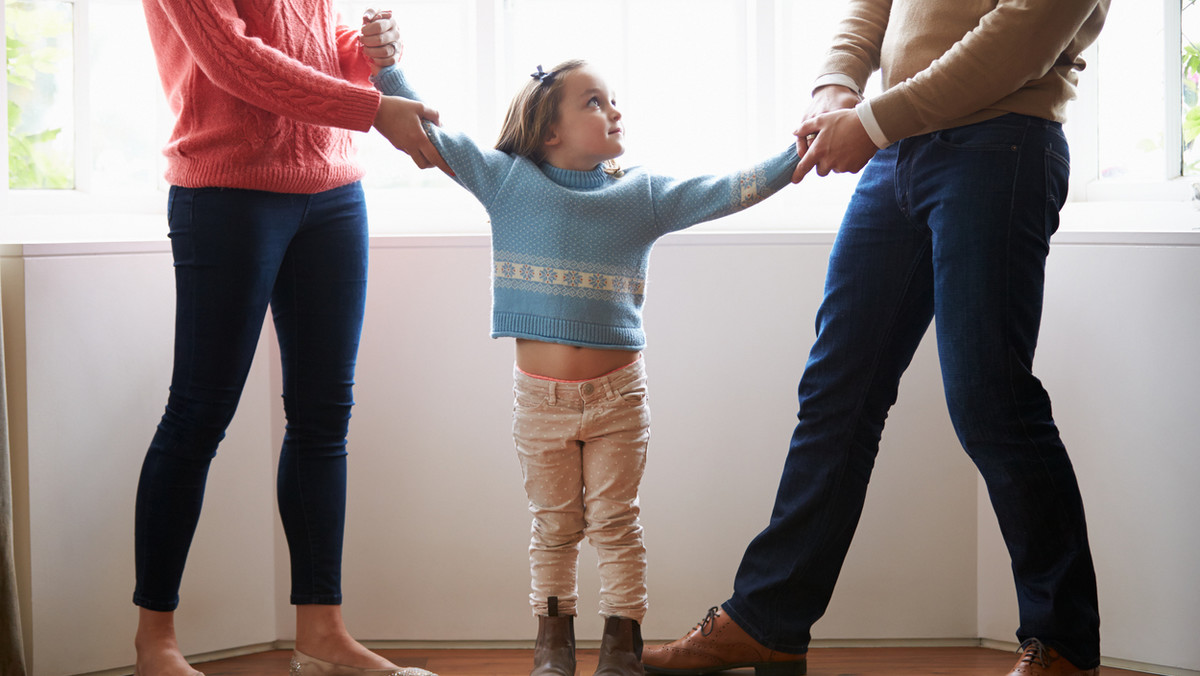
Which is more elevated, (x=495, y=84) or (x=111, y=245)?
(x=495, y=84)

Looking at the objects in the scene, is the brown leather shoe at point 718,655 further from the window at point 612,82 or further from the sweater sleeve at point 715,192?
the window at point 612,82

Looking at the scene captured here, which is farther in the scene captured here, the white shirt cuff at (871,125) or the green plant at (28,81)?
the green plant at (28,81)

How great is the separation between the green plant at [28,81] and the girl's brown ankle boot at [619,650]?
1628 mm

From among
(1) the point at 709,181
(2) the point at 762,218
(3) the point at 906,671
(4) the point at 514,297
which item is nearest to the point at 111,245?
(4) the point at 514,297

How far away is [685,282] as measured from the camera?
1918 mm

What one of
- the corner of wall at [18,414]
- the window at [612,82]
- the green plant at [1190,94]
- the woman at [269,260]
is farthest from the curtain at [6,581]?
the green plant at [1190,94]

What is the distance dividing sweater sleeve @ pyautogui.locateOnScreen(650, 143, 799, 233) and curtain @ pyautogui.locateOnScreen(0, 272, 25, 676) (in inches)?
43.8

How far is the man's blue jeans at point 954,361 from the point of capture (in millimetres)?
1366

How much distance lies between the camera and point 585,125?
1.56 meters

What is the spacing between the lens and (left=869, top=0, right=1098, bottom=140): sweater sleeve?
1.30m

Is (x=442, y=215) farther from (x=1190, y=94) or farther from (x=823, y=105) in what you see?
(x=1190, y=94)

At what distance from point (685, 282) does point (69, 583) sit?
1266 millimetres

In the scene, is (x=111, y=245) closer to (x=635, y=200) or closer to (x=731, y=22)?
(x=635, y=200)

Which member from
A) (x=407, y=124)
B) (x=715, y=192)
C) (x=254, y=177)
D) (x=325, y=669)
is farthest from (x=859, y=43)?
(x=325, y=669)
